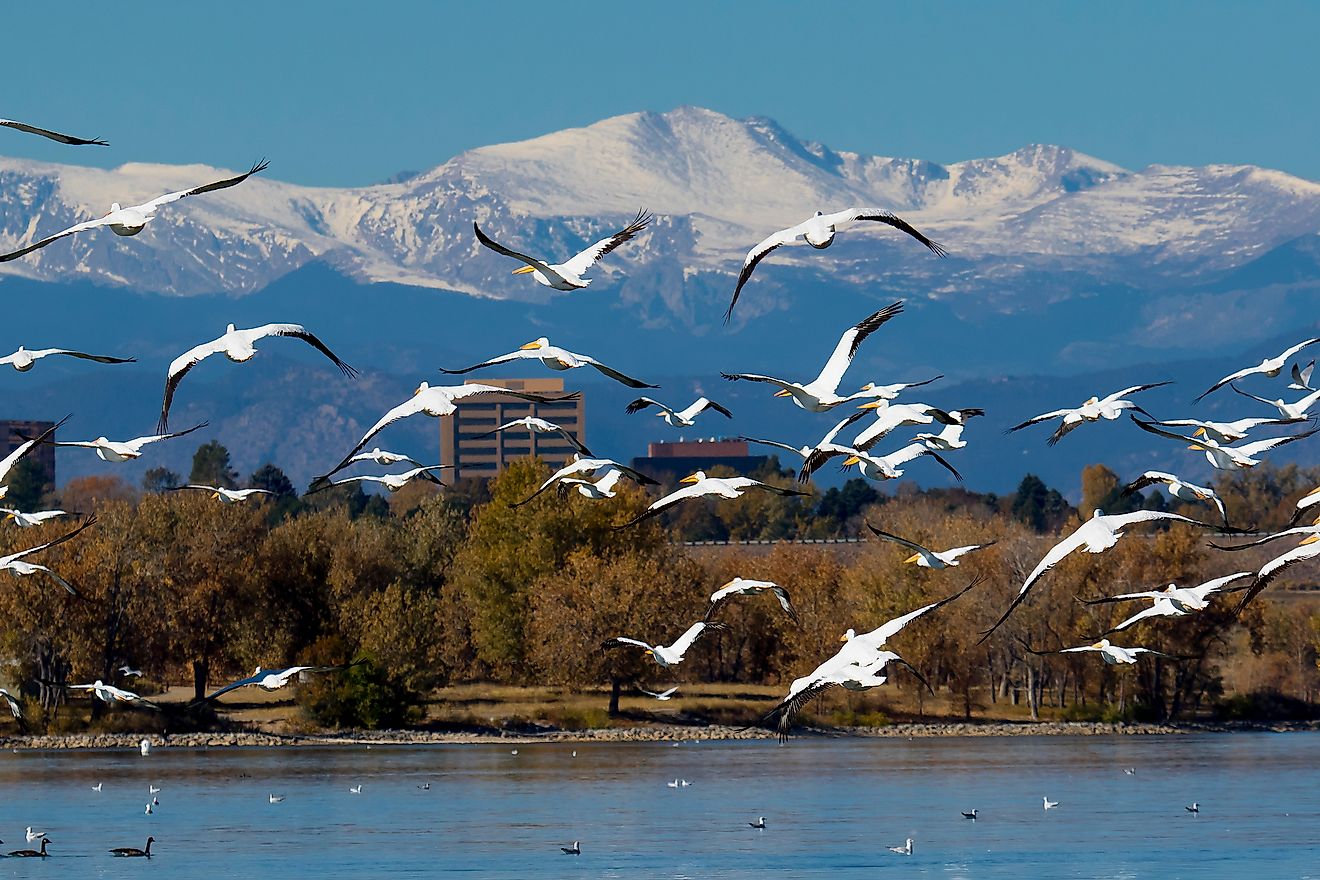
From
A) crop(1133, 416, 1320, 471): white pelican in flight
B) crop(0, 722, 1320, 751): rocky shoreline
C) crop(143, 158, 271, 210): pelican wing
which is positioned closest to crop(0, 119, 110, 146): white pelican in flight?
crop(143, 158, 271, 210): pelican wing

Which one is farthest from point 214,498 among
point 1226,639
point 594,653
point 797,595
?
point 1226,639

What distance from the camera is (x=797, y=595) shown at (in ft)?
381

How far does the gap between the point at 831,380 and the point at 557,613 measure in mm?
67729

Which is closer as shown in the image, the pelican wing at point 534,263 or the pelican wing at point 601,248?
the pelican wing at point 534,263

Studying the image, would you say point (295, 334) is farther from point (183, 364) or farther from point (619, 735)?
point (619, 735)

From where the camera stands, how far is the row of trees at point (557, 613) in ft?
331

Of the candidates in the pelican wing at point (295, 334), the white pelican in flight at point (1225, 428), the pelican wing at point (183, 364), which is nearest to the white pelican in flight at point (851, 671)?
the white pelican in flight at point (1225, 428)

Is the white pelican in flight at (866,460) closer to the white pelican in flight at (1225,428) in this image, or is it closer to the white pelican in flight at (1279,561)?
the white pelican in flight at (1225,428)

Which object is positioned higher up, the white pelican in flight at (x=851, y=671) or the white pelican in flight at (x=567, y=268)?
the white pelican in flight at (x=567, y=268)

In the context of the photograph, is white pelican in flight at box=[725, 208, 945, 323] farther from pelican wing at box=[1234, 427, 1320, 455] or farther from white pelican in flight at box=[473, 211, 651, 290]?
pelican wing at box=[1234, 427, 1320, 455]

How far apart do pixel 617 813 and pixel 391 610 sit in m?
40.5

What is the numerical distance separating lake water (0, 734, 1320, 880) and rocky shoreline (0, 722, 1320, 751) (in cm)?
336

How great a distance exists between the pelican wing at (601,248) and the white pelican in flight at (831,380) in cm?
261

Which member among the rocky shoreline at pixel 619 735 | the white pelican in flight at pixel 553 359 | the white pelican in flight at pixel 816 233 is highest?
the white pelican in flight at pixel 816 233
